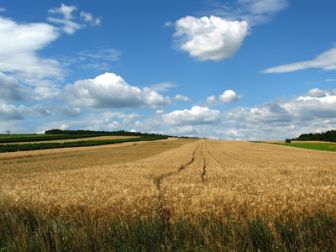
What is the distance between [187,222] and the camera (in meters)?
8.91

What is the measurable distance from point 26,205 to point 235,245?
6068mm

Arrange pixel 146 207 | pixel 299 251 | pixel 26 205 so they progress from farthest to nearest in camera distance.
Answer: pixel 26 205 < pixel 146 207 < pixel 299 251

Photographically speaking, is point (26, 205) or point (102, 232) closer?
point (102, 232)

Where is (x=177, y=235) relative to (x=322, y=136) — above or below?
below

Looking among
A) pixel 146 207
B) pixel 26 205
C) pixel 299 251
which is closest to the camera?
pixel 299 251

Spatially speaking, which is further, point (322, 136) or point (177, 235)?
point (322, 136)

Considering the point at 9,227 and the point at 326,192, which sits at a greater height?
the point at 326,192

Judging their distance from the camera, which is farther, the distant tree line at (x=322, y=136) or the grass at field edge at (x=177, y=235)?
the distant tree line at (x=322, y=136)

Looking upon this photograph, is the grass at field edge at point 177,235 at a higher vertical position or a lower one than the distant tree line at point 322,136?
lower

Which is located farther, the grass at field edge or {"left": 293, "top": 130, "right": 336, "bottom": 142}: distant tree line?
{"left": 293, "top": 130, "right": 336, "bottom": 142}: distant tree line

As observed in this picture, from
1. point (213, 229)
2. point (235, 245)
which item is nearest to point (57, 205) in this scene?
point (213, 229)

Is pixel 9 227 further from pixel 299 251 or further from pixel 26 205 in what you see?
pixel 299 251

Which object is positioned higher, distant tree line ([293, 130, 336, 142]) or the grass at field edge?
distant tree line ([293, 130, 336, 142])

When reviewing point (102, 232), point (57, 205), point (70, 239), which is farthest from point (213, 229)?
point (57, 205)
